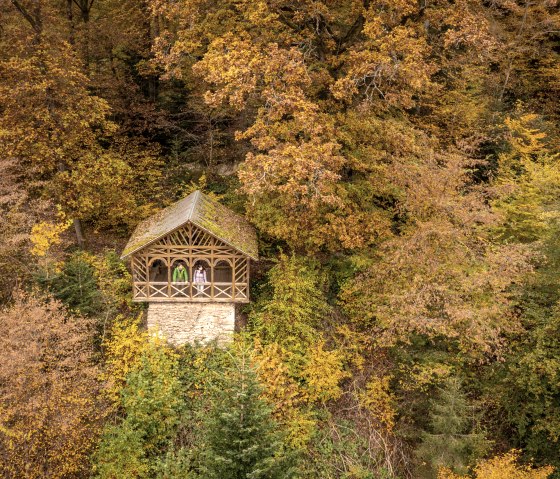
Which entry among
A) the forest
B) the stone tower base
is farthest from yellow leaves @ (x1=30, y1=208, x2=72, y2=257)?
the stone tower base

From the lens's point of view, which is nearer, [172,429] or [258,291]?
[172,429]

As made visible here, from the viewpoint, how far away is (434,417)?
38.2 feet

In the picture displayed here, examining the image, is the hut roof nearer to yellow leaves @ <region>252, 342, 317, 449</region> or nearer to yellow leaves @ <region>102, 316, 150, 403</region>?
yellow leaves @ <region>102, 316, 150, 403</region>

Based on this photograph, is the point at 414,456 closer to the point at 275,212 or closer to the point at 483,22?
the point at 275,212

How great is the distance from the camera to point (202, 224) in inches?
527

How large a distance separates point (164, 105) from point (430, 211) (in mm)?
13659

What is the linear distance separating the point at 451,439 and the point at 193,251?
8.82 meters

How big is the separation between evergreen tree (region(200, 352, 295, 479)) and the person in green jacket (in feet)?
16.1

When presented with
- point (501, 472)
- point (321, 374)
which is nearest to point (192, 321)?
point (321, 374)

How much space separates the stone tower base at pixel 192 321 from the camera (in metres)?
14.4

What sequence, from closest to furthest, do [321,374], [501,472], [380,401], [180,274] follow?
[501,472], [321,374], [380,401], [180,274]

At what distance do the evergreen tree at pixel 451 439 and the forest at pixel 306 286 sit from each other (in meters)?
0.06

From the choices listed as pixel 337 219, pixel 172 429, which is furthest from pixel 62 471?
pixel 337 219

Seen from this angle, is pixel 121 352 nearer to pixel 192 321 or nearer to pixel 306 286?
pixel 192 321
